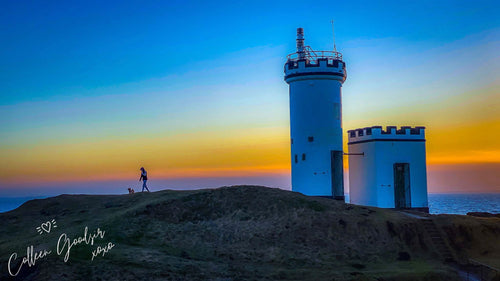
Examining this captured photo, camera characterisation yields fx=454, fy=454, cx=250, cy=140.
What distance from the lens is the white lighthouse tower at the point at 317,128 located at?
37188 millimetres

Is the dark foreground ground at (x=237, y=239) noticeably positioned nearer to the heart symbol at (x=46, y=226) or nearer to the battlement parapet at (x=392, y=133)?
the heart symbol at (x=46, y=226)

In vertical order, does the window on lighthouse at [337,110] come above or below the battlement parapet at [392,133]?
above

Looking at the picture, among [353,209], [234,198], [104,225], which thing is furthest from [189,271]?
[353,209]

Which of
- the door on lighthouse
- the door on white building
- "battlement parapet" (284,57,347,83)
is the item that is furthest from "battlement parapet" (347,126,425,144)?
"battlement parapet" (284,57,347,83)

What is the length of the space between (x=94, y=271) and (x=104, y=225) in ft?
20.2

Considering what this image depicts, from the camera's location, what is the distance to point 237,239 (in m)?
25.4

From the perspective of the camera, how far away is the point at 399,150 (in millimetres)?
38688

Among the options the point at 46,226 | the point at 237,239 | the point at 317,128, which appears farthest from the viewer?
the point at 317,128

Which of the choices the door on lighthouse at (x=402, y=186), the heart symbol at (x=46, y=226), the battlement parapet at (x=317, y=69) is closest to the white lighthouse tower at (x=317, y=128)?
the battlement parapet at (x=317, y=69)

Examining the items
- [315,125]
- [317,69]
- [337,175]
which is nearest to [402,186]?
[337,175]

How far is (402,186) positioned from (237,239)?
19.0 metres

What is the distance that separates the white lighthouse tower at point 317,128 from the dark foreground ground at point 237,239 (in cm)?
592

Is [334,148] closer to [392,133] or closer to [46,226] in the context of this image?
[392,133]

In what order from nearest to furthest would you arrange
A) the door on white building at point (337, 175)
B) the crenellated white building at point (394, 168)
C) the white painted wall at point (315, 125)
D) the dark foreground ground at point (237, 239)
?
the dark foreground ground at point (237, 239), the white painted wall at point (315, 125), the door on white building at point (337, 175), the crenellated white building at point (394, 168)
